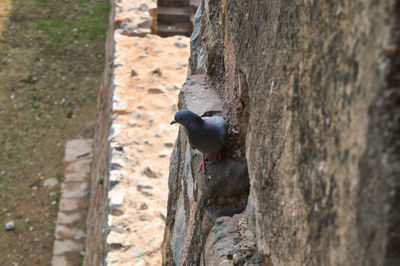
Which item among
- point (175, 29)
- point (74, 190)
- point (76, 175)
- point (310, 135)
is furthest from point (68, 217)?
point (310, 135)

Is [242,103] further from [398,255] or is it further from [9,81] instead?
[9,81]

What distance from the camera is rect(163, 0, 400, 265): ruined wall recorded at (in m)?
0.69

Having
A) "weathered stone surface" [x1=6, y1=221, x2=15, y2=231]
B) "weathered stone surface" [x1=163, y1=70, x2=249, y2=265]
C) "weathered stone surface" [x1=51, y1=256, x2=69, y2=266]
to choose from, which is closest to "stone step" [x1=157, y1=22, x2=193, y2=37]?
"weathered stone surface" [x1=6, y1=221, x2=15, y2=231]

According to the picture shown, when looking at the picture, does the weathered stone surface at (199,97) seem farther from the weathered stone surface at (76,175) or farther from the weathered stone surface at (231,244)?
the weathered stone surface at (76,175)

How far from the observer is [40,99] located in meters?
7.79

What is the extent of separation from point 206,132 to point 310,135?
71 centimetres

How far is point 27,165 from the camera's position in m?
6.55

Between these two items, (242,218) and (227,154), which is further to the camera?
(227,154)

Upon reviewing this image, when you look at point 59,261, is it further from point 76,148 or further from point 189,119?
point 189,119

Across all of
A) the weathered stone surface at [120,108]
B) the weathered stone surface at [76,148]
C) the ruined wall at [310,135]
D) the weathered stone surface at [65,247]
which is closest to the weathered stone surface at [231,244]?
the ruined wall at [310,135]

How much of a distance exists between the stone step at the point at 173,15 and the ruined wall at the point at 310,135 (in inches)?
290

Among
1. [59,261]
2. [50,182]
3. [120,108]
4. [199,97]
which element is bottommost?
[59,261]

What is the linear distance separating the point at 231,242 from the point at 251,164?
27cm

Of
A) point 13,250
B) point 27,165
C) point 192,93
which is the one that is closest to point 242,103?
point 192,93
